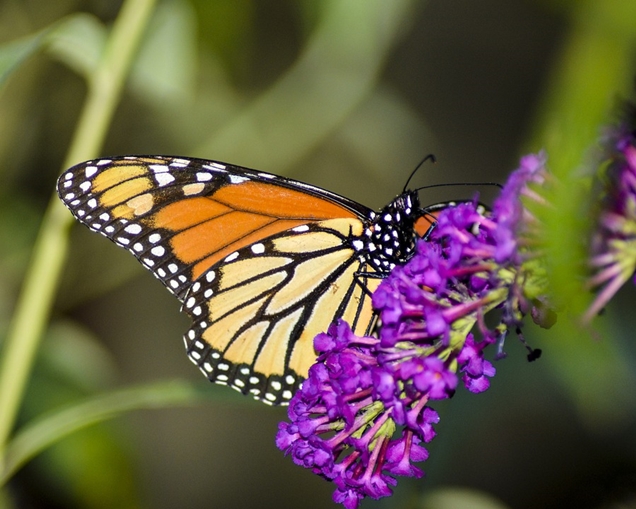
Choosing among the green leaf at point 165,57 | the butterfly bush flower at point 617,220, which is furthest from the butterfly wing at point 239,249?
the butterfly bush flower at point 617,220

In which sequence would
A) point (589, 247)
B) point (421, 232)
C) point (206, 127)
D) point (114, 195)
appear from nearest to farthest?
point (589, 247), point (114, 195), point (421, 232), point (206, 127)

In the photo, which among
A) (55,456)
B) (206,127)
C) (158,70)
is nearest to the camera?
(158,70)

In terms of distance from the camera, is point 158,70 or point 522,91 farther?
point 522,91

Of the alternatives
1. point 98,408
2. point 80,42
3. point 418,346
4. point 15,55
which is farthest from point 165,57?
point 418,346

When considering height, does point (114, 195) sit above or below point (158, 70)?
below

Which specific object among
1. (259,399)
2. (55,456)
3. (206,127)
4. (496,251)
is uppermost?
(496,251)

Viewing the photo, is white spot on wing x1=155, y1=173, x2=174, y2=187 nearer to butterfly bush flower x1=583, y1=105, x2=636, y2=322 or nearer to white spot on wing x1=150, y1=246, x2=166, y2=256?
white spot on wing x1=150, y1=246, x2=166, y2=256

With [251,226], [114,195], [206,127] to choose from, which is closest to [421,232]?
[251,226]

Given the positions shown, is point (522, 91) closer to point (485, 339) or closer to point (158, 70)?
point (158, 70)
